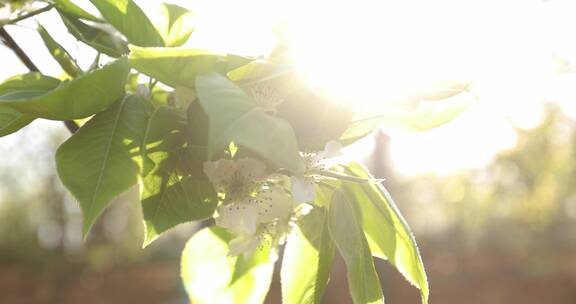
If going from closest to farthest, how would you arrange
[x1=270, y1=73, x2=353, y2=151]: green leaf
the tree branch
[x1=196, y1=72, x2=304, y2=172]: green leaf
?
[x1=196, y1=72, x2=304, y2=172]: green leaf
[x1=270, y1=73, x2=353, y2=151]: green leaf
the tree branch

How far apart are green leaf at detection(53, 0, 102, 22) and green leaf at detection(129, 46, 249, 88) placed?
108mm

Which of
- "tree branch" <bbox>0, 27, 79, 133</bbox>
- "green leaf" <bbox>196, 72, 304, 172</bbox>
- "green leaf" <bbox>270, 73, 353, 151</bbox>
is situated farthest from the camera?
"tree branch" <bbox>0, 27, 79, 133</bbox>

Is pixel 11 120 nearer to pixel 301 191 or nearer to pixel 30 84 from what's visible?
pixel 30 84

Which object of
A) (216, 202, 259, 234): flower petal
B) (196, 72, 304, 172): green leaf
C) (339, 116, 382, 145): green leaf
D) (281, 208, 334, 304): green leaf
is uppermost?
(196, 72, 304, 172): green leaf

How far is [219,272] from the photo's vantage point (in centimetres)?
59

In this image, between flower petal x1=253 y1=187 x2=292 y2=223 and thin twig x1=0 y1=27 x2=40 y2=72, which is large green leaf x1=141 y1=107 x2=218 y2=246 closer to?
flower petal x1=253 y1=187 x2=292 y2=223

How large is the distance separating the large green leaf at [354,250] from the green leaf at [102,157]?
14 centimetres

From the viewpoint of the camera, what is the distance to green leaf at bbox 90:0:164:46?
1.47 feet

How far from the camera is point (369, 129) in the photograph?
478 millimetres

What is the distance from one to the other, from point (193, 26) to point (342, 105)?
6.0 inches

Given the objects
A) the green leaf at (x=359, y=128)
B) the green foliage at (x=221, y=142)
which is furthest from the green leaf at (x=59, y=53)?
the green leaf at (x=359, y=128)

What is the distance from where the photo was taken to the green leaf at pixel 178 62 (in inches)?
15.6

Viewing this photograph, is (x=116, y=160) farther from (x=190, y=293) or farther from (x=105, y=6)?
(x=190, y=293)

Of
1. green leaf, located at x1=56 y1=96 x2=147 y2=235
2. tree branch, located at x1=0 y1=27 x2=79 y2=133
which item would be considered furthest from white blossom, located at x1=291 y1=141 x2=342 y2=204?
tree branch, located at x1=0 y1=27 x2=79 y2=133
